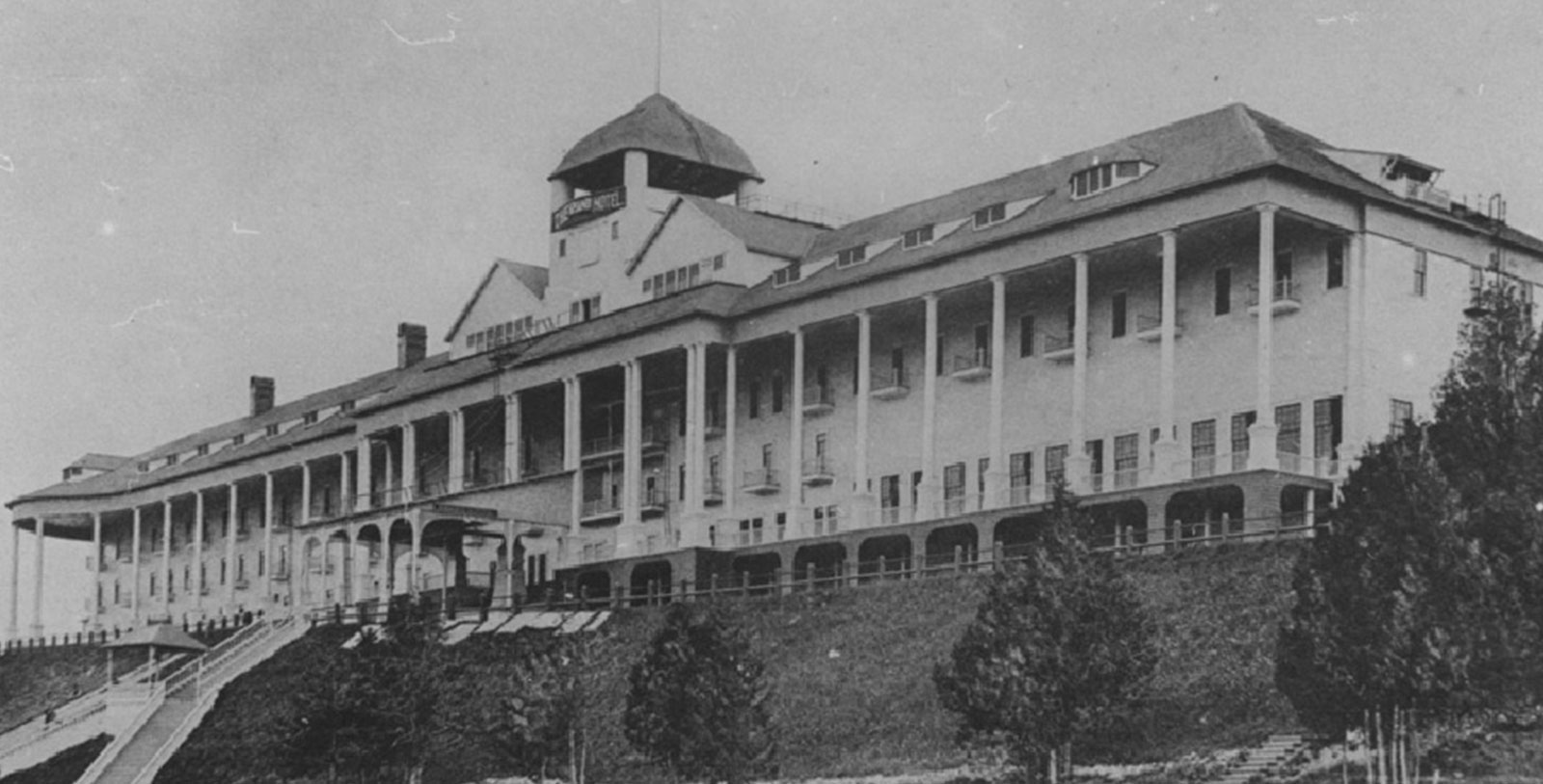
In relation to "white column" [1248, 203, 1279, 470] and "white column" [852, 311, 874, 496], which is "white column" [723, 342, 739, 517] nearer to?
"white column" [852, 311, 874, 496]

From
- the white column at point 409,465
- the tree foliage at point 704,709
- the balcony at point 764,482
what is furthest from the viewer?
the white column at point 409,465

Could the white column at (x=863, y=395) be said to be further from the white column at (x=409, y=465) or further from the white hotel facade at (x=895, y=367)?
the white column at (x=409, y=465)

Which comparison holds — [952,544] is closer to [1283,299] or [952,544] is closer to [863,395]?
[863,395]

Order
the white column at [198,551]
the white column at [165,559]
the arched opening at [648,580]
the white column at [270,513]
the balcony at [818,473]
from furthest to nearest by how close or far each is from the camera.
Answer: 1. the white column at [165,559]
2. the white column at [198,551]
3. the white column at [270,513]
4. the balcony at [818,473]
5. the arched opening at [648,580]

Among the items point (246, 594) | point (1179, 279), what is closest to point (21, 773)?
point (1179, 279)

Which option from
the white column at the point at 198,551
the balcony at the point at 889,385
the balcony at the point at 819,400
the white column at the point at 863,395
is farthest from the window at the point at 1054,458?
the white column at the point at 198,551

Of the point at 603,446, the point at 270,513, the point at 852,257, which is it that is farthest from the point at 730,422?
the point at 270,513
